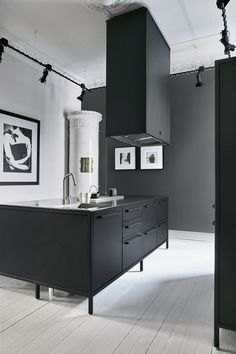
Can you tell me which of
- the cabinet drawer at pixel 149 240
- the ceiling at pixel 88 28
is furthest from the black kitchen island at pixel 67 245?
the ceiling at pixel 88 28

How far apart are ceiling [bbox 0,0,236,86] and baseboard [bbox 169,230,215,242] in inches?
116

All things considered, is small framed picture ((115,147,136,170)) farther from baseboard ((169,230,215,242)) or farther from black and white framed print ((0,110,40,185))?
black and white framed print ((0,110,40,185))

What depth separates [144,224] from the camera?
3.19 meters

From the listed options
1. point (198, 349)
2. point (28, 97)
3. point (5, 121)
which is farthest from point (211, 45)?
point (198, 349)

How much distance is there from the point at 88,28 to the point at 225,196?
299 centimetres

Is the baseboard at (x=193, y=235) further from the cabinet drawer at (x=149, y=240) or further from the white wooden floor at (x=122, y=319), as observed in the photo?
the white wooden floor at (x=122, y=319)

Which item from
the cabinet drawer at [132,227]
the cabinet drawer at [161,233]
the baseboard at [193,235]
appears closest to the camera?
the cabinet drawer at [132,227]

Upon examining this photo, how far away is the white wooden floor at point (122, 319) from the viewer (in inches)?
69.4

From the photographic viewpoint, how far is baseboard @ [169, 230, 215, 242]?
468cm

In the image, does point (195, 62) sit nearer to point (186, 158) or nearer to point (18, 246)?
point (186, 158)

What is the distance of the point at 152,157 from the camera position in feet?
16.8

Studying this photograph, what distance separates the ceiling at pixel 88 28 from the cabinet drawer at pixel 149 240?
266 centimetres

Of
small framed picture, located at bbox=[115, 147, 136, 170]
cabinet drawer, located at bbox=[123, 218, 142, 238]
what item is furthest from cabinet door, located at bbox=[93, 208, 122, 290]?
small framed picture, located at bbox=[115, 147, 136, 170]

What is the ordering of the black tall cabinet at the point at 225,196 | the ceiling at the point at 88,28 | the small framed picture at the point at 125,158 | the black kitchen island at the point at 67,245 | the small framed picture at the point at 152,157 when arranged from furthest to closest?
the small framed picture at the point at 125,158, the small framed picture at the point at 152,157, the ceiling at the point at 88,28, the black kitchen island at the point at 67,245, the black tall cabinet at the point at 225,196
